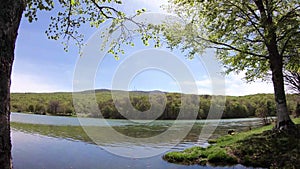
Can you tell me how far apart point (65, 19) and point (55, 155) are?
1527 centimetres

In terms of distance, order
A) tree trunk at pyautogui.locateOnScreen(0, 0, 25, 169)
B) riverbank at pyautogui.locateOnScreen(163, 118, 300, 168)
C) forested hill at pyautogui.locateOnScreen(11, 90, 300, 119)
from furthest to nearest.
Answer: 1. forested hill at pyautogui.locateOnScreen(11, 90, 300, 119)
2. riverbank at pyautogui.locateOnScreen(163, 118, 300, 168)
3. tree trunk at pyautogui.locateOnScreen(0, 0, 25, 169)

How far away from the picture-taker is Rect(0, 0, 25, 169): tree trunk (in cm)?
340

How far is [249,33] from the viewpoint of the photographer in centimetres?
1834

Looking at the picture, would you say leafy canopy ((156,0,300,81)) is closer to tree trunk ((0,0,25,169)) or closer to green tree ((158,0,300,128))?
green tree ((158,0,300,128))

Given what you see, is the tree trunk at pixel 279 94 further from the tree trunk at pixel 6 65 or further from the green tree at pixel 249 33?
the tree trunk at pixel 6 65

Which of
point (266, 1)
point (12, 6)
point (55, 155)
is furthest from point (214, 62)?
point (12, 6)

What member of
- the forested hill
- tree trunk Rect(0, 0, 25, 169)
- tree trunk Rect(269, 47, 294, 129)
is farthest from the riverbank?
the forested hill

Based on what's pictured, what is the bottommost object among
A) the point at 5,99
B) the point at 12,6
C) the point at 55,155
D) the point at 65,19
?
the point at 55,155

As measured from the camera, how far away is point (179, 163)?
15828mm

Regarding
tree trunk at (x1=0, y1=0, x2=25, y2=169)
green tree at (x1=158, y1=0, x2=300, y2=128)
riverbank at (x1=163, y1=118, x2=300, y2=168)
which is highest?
green tree at (x1=158, y1=0, x2=300, y2=128)

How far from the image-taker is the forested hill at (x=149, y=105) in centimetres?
4734

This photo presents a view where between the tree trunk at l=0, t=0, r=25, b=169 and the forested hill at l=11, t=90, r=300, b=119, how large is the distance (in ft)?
100

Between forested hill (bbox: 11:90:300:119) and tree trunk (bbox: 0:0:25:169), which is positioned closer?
tree trunk (bbox: 0:0:25:169)

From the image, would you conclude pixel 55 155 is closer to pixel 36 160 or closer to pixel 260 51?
pixel 36 160
